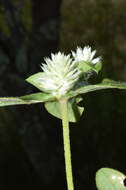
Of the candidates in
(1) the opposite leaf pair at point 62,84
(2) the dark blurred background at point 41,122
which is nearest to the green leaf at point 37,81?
(1) the opposite leaf pair at point 62,84

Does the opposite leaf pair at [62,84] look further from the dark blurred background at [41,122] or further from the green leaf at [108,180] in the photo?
the dark blurred background at [41,122]

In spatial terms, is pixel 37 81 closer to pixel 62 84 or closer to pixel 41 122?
pixel 62 84

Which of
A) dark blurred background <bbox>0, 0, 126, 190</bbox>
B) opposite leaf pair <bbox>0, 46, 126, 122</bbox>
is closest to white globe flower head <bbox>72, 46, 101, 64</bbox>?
opposite leaf pair <bbox>0, 46, 126, 122</bbox>

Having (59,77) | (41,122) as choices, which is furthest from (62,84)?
(41,122)

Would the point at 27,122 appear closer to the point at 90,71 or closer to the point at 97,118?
the point at 97,118

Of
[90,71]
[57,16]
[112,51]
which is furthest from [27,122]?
[90,71]

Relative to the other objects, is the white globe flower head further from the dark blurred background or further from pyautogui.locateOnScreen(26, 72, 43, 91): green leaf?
the dark blurred background
